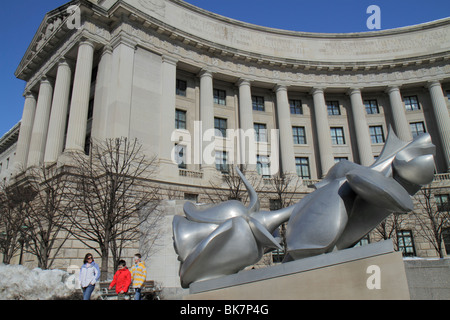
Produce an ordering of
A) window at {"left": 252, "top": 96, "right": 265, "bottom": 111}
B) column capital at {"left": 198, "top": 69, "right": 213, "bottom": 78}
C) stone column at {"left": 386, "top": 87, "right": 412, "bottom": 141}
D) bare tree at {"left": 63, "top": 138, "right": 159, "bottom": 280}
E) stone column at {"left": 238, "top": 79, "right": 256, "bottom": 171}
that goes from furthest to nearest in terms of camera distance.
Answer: window at {"left": 252, "top": 96, "right": 265, "bottom": 111}, stone column at {"left": 386, "top": 87, "right": 412, "bottom": 141}, column capital at {"left": 198, "top": 69, "right": 213, "bottom": 78}, stone column at {"left": 238, "top": 79, "right": 256, "bottom": 171}, bare tree at {"left": 63, "top": 138, "right": 159, "bottom": 280}

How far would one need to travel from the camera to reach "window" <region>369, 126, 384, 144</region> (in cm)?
4153

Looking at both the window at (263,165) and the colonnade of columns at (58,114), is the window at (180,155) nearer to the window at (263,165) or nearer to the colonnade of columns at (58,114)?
the colonnade of columns at (58,114)

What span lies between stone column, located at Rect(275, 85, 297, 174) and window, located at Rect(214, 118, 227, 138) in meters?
6.26

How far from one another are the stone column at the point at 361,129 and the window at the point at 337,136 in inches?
92.4

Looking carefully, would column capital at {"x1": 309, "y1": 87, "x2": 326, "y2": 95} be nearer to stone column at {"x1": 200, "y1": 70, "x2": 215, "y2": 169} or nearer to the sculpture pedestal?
stone column at {"x1": 200, "y1": 70, "x2": 215, "y2": 169}

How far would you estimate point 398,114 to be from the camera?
39500mm

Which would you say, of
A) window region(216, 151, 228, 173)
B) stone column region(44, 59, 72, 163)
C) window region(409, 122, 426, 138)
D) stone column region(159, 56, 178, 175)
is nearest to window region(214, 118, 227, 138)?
window region(216, 151, 228, 173)

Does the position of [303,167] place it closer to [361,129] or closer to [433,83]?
[361,129]

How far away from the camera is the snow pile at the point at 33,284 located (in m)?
11.8

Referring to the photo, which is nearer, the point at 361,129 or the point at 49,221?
the point at 49,221

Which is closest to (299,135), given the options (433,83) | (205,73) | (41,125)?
(205,73)

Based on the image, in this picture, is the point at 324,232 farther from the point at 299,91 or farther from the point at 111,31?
the point at 299,91

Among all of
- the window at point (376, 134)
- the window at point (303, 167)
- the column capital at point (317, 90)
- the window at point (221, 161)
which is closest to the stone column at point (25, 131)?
the window at point (221, 161)

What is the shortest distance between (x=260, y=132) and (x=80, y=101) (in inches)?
779
